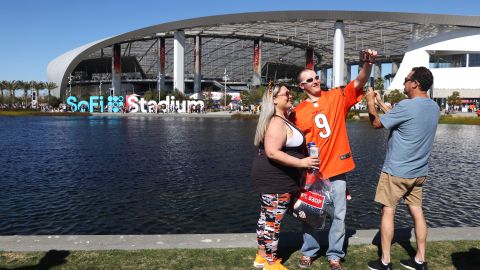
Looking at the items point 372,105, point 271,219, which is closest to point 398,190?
point 372,105

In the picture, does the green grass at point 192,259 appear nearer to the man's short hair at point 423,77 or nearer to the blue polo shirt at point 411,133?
the blue polo shirt at point 411,133

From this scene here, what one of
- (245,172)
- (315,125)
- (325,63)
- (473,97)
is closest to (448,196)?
(245,172)

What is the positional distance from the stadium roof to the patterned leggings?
74.2 meters

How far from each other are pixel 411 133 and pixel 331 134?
804 millimetres

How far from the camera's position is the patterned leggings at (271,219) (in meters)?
4.04

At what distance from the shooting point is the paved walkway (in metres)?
4.72

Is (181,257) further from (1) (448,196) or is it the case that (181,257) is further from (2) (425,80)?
(1) (448,196)

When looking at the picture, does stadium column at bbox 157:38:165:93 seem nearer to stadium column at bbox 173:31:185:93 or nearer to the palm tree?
stadium column at bbox 173:31:185:93

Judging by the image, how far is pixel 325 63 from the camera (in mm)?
119562

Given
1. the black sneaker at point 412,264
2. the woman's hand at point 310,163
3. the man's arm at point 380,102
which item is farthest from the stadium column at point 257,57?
the woman's hand at point 310,163

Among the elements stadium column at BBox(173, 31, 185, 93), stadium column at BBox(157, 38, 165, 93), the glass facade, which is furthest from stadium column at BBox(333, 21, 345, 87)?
stadium column at BBox(157, 38, 165, 93)

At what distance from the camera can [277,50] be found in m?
111

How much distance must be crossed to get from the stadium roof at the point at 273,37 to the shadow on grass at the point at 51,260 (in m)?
74.2

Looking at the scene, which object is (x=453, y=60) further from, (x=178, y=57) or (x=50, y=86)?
(x=50, y=86)
